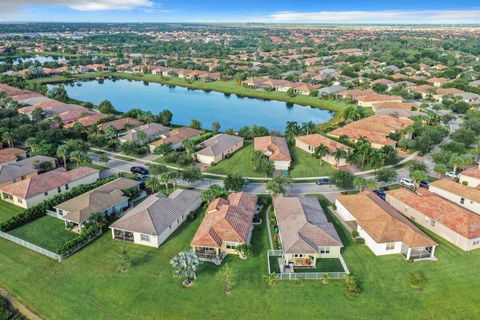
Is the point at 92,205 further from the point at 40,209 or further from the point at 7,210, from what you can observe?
the point at 7,210

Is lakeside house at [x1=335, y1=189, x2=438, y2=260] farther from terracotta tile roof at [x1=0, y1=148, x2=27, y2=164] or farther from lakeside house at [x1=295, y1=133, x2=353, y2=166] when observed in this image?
terracotta tile roof at [x1=0, y1=148, x2=27, y2=164]

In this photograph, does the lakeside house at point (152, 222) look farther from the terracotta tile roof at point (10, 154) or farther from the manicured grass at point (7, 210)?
the terracotta tile roof at point (10, 154)

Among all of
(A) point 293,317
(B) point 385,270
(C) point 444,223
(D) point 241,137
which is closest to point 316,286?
(A) point 293,317

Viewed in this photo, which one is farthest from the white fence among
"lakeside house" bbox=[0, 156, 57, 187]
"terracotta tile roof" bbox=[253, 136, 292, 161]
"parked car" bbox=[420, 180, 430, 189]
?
"parked car" bbox=[420, 180, 430, 189]

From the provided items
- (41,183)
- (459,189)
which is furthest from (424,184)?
(41,183)

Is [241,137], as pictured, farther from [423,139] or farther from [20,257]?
[20,257]

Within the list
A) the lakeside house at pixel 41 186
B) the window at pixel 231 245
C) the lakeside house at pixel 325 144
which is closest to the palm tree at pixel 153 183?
the lakeside house at pixel 41 186
